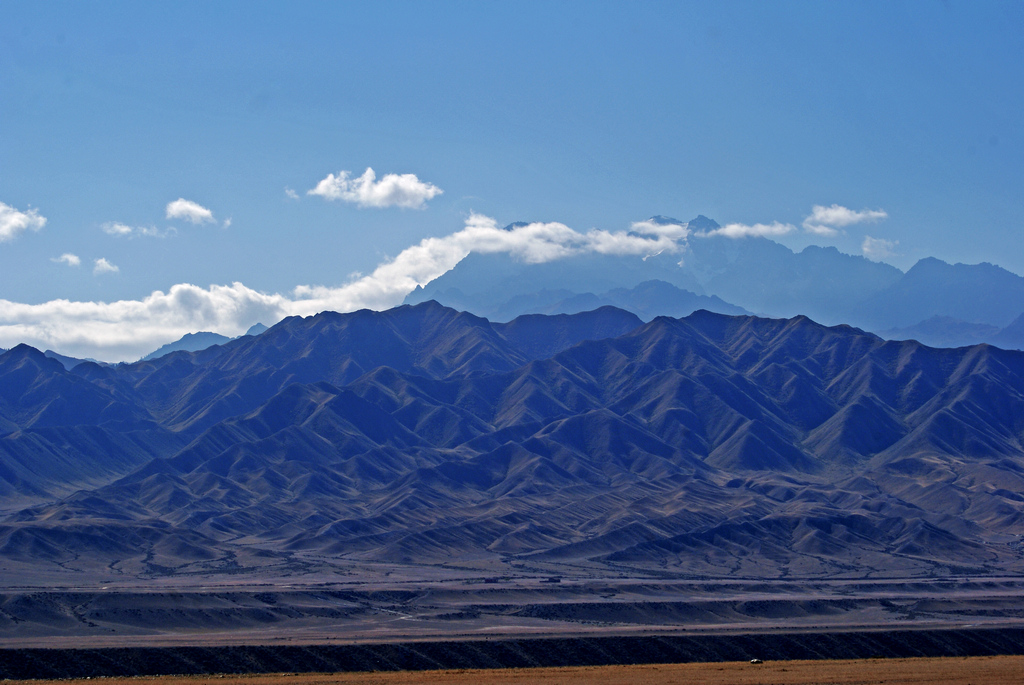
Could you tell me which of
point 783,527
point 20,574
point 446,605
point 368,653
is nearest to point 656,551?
point 783,527

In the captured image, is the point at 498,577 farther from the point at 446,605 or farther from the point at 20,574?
the point at 20,574

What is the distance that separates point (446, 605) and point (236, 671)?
151 feet

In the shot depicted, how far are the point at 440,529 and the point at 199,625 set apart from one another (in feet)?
303

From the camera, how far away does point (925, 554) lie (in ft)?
602

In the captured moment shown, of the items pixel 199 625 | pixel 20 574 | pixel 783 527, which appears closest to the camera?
pixel 199 625

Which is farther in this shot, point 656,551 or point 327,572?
point 656,551

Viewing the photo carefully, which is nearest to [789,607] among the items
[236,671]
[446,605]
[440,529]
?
[446,605]

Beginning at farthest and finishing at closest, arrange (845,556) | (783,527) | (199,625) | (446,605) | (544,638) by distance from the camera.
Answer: (783,527) < (845,556) < (446,605) < (199,625) < (544,638)

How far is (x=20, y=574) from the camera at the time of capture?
151125 millimetres

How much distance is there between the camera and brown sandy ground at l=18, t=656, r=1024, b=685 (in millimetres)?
63094

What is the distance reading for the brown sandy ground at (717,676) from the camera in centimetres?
6309

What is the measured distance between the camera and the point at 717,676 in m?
65.9

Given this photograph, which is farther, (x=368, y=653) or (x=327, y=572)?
(x=327, y=572)

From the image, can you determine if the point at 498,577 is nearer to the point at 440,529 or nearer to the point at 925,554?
the point at 440,529
